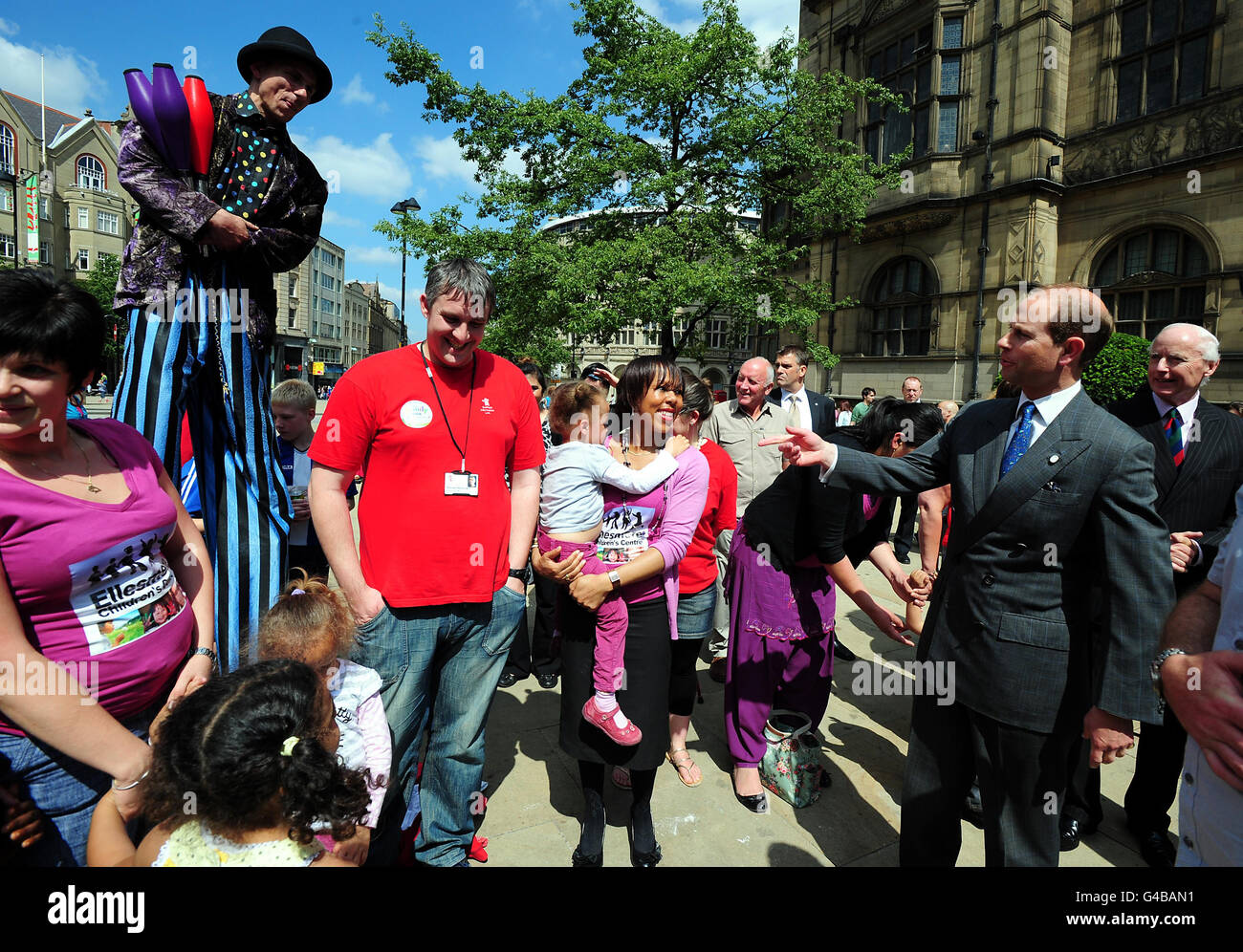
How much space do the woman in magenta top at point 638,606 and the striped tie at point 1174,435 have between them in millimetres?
2453

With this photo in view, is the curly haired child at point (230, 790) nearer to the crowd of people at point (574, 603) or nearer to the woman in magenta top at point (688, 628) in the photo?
the crowd of people at point (574, 603)

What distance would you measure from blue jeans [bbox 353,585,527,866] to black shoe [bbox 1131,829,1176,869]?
3213mm

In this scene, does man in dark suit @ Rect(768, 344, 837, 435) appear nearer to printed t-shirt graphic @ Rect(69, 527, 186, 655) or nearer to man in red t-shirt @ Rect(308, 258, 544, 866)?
man in red t-shirt @ Rect(308, 258, 544, 866)

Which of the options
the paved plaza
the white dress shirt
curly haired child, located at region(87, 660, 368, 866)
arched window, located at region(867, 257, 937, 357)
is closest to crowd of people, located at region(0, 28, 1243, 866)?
curly haired child, located at region(87, 660, 368, 866)

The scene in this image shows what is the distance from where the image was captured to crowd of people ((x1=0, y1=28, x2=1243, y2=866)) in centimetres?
159

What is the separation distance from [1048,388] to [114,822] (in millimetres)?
3188

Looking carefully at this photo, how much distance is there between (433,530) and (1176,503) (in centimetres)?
363

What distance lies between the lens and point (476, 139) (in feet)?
48.9

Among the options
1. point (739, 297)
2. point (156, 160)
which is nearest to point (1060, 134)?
point (739, 297)

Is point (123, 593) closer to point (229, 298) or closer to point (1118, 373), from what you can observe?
point (229, 298)

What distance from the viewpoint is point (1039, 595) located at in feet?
7.20

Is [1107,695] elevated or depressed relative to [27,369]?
depressed

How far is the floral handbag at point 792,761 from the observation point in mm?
3414

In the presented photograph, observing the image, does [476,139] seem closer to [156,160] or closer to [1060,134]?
[156,160]
